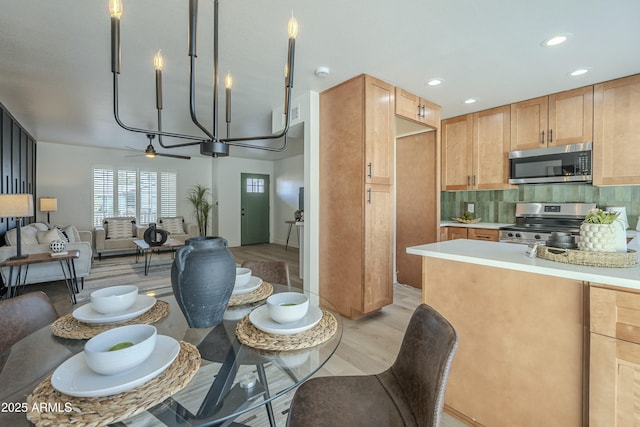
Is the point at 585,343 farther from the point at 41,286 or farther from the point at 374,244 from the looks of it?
the point at 41,286

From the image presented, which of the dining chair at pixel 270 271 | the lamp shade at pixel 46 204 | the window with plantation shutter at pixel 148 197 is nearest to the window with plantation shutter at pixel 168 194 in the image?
the window with plantation shutter at pixel 148 197

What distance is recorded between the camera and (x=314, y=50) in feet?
7.55

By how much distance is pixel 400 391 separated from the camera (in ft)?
3.54

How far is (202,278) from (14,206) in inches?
138

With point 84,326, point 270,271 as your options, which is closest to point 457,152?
point 270,271

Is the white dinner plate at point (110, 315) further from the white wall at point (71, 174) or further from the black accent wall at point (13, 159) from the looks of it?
the white wall at point (71, 174)

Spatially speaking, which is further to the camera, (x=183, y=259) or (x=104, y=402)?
(x=183, y=259)

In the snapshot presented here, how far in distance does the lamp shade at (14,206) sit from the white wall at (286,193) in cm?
515

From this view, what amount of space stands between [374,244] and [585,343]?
1759 millimetres

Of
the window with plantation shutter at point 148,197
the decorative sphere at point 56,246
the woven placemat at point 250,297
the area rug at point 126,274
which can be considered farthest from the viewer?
the window with plantation shutter at point 148,197

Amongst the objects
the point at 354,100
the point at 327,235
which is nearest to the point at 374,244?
the point at 327,235

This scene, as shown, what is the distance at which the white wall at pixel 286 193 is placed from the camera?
7551 mm

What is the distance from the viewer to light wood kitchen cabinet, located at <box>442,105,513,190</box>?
369 cm

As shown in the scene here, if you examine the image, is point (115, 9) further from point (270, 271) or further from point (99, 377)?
point (270, 271)
